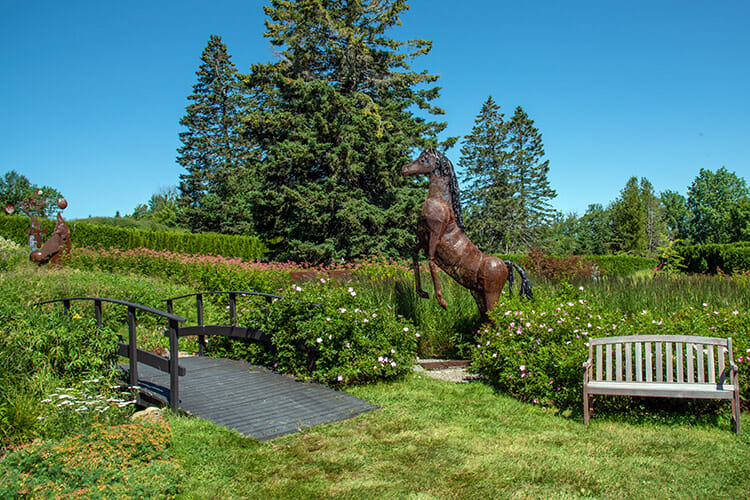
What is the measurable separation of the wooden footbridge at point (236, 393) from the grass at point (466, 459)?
28cm

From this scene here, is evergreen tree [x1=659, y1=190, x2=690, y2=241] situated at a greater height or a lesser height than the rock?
greater

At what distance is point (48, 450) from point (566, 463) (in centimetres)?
394

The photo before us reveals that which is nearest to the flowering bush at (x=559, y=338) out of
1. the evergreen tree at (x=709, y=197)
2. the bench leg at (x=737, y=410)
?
the bench leg at (x=737, y=410)

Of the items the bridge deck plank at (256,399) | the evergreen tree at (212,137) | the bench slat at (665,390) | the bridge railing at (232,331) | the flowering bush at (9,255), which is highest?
the evergreen tree at (212,137)

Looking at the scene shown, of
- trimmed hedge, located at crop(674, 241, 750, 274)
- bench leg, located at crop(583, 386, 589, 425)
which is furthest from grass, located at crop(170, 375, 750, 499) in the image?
trimmed hedge, located at crop(674, 241, 750, 274)

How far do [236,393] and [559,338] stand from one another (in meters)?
3.99

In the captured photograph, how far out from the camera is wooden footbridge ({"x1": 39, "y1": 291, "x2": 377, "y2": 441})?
202 inches

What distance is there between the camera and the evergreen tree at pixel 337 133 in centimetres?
2427

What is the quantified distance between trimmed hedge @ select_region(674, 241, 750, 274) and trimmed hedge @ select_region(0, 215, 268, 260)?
70.0ft

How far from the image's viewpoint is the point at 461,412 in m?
5.49

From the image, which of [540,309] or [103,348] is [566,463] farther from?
[103,348]

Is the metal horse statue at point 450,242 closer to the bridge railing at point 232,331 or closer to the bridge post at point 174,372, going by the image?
the bridge railing at point 232,331

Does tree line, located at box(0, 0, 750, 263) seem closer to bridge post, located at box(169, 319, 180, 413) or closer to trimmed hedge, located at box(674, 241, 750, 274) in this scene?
trimmed hedge, located at box(674, 241, 750, 274)

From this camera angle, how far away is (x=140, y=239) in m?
24.1
